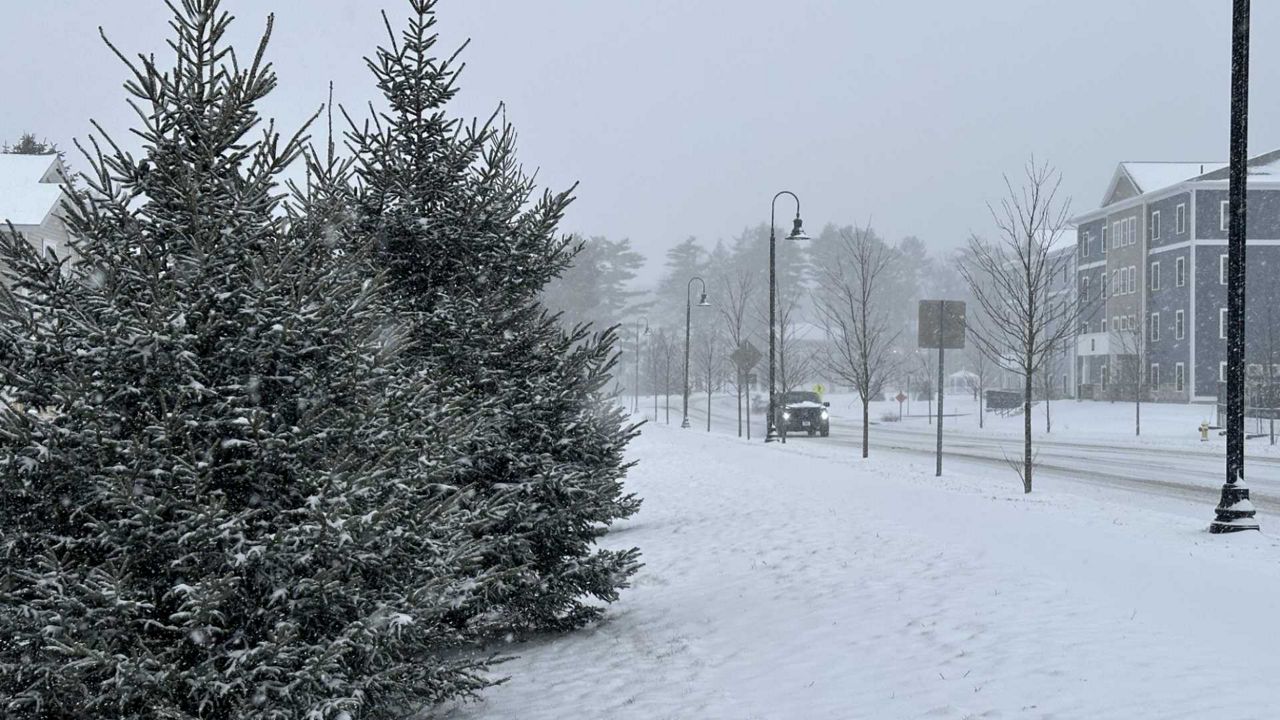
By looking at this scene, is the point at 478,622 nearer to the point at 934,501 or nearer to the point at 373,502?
the point at 373,502

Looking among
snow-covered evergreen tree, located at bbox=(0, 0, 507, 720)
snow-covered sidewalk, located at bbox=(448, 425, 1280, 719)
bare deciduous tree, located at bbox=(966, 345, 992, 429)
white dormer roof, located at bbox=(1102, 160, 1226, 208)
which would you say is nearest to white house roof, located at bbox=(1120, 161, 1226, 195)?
white dormer roof, located at bbox=(1102, 160, 1226, 208)

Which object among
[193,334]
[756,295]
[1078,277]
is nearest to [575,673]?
[193,334]

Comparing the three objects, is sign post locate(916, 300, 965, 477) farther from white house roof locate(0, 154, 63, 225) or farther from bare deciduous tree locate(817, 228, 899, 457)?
white house roof locate(0, 154, 63, 225)

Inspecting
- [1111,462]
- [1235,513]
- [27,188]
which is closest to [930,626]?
[1235,513]

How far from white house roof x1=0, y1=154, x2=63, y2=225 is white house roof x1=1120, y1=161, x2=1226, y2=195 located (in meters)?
52.1

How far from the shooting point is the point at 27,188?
38.2 metres

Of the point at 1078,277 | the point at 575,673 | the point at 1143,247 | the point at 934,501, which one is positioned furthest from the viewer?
the point at 1078,277

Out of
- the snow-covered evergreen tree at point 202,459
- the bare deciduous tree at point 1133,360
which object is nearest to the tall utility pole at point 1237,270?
the snow-covered evergreen tree at point 202,459

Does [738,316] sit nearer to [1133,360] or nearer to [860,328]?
[860,328]

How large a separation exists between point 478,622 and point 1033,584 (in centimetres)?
456

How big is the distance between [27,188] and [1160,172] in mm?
55325

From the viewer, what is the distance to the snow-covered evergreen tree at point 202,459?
4.52 m

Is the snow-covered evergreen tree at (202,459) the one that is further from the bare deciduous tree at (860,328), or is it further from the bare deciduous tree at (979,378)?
the bare deciduous tree at (979,378)

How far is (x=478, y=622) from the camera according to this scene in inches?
354
